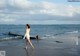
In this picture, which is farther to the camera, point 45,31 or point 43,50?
point 45,31

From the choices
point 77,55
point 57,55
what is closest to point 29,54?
point 57,55

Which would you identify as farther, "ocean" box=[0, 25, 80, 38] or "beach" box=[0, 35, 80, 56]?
"ocean" box=[0, 25, 80, 38]

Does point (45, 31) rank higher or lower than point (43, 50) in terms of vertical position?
lower

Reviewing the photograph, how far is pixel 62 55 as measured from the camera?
1941cm

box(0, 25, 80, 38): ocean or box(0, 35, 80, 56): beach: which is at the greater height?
box(0, 35, 80, 56): beach

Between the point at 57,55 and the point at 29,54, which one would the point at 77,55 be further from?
the point at 29,54

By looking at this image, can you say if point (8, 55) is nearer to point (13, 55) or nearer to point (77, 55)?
point (13, 55)

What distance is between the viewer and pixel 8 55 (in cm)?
1934

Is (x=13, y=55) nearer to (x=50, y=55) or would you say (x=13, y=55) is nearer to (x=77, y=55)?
(x=50, y=55)

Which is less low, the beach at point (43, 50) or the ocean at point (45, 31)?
the beach at point (43, 50)

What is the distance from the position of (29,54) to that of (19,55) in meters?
0.93

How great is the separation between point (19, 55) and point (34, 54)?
119 centimetres

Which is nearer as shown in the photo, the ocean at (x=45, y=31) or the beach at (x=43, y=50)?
the beach at (x=43, y=50)

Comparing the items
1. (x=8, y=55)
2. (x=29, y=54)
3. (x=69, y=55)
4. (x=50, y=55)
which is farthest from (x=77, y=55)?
(x=8, y=55)
